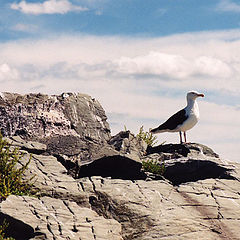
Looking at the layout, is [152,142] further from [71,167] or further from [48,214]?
[48,214]

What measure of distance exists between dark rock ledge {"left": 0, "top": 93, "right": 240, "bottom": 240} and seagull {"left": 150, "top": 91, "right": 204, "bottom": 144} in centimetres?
107

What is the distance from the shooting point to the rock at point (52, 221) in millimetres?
11312

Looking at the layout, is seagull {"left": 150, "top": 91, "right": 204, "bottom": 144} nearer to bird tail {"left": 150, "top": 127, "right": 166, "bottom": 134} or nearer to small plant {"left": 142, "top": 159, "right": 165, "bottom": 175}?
bird tail {"left": 150, "top": 127, "right": 166, "bottom": 134}

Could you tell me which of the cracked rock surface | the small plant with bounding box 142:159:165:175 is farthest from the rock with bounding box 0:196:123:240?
the small plant with bounding box 142:159:165:175

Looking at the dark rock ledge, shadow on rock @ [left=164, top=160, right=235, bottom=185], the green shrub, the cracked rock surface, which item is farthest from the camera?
shadow on rock @ [left=164, top=160, right=235, bottom=185]

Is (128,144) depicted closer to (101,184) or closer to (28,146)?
(28,146)

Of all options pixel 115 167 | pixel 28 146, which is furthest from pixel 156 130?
pixel 28 146

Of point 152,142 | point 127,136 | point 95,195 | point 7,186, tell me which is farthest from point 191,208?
point 152,142

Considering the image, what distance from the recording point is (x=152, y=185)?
50.0ft

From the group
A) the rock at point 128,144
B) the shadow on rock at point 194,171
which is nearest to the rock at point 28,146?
the rock at point 128,144

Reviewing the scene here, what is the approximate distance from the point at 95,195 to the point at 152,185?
7.10 feet

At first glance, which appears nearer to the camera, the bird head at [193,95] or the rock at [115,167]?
the rock at [115,167]

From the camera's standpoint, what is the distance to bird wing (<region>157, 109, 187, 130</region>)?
73.3 ft

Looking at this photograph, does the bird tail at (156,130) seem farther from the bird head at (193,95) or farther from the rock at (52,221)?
the rock at (52,221)
